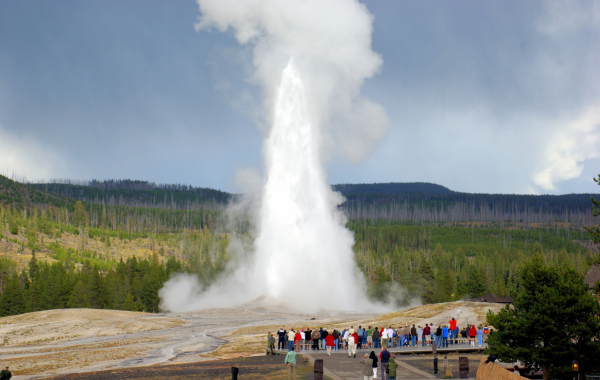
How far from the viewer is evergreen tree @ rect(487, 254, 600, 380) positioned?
24.6m

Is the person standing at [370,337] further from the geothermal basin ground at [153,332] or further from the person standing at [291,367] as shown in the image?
the person standing at [291,367]

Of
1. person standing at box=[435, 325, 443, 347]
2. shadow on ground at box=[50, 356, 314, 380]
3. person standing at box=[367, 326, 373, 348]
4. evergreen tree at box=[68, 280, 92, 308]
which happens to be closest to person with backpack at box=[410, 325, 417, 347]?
person standing at box=[435, 325, 443, 347]

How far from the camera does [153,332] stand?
59438mm

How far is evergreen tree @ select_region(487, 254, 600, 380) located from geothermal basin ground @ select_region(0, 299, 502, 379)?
58.0 feet

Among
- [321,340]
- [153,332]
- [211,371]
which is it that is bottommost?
[153,332]

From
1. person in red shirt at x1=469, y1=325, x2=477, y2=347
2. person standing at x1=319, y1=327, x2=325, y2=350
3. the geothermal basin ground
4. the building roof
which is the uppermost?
the building roof

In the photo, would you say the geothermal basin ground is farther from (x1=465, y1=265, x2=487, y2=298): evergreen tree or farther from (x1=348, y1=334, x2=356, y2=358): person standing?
(x1=465, y1=265, x2=487, y2=298): evergreen tree

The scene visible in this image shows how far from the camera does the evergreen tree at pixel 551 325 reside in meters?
24.6

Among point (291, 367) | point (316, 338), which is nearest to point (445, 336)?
point (316, 338)

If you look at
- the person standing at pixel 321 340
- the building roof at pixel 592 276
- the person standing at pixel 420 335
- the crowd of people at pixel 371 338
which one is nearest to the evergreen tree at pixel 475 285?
the building roof at pixel 592 276

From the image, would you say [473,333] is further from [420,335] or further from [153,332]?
[153,332]

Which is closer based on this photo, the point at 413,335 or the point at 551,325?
the point at 551,325

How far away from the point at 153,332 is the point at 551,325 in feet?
142

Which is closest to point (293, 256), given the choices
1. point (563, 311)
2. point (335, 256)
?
point (335, 256)
